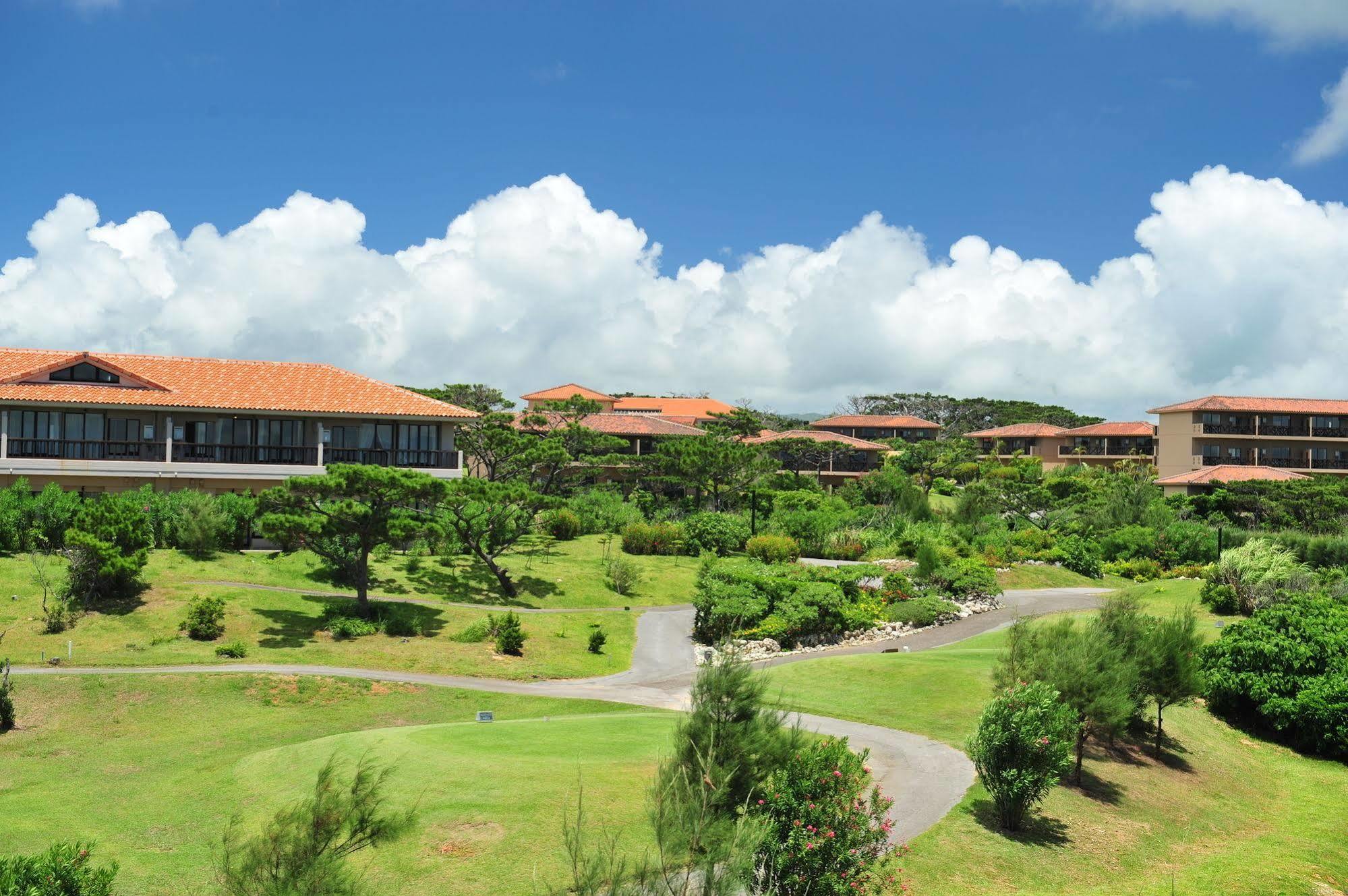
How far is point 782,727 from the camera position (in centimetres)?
1366

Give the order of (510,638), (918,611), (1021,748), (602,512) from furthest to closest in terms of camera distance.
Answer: (602,512), (918,611), (510,638), (1021,748)

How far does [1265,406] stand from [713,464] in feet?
199

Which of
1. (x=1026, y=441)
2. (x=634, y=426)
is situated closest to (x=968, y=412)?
(x=1026, y=441)

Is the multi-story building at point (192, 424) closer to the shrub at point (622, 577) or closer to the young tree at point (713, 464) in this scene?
the shrub at point (622, 577)

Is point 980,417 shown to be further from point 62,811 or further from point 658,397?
point 62,811

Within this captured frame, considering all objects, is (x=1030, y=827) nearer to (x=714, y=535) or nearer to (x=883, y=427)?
(x=714, y=535)

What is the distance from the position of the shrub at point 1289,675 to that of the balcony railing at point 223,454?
34971 mm

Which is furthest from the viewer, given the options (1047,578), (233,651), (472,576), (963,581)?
(1047,578)

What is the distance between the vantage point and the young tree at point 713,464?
2298 inches

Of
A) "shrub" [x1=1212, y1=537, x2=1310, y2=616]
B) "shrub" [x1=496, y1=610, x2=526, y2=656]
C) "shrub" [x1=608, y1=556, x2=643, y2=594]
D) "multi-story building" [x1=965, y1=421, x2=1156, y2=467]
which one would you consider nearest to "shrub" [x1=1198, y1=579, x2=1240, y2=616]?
"shrub" [x1=1212, y1=537, x2=1310, y2=616]

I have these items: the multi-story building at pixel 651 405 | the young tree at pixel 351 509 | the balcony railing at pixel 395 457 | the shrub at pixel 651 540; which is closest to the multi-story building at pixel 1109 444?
the multi-story building at pixel 651 405

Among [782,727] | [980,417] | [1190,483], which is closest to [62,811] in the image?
[782,727]

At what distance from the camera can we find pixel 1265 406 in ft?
290

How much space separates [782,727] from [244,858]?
7368mm
